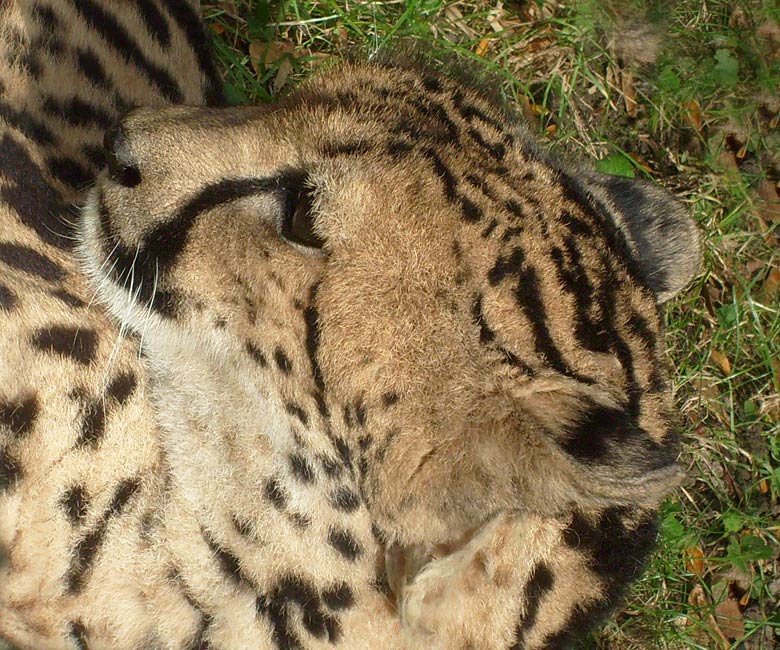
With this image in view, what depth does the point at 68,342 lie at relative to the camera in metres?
2.56

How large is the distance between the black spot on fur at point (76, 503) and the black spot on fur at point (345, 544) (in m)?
0.72

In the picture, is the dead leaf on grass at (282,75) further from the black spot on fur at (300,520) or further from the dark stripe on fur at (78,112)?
the black spot on fur at (300,520)

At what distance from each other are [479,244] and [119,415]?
3.86 ft

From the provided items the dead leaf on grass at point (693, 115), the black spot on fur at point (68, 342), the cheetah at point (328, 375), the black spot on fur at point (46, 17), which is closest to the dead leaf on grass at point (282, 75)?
the black spot on fur at point (46, 17)

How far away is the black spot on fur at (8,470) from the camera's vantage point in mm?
2455

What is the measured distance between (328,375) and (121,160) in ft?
2.65

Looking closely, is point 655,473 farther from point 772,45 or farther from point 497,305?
point 772,45

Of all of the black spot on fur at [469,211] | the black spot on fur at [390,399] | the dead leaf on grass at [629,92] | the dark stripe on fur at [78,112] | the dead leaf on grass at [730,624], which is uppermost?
the dark stripe on fur at [78,112]

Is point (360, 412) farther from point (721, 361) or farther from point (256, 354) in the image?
point (721, 361)

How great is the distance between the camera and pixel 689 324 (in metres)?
4.39

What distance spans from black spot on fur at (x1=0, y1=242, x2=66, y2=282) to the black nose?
0.43 metres

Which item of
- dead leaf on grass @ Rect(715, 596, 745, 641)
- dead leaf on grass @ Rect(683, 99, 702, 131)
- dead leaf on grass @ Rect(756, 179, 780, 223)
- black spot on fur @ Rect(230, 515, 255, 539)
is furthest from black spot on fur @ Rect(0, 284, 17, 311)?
dead leaf on grass @ Rect(756, 179, 780, 223)

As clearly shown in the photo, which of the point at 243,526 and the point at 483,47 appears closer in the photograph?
the point at 243,526

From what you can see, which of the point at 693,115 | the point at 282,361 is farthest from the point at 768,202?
the point at 282,361
